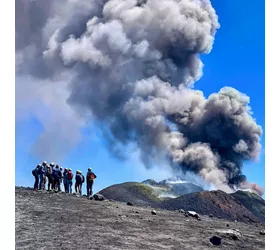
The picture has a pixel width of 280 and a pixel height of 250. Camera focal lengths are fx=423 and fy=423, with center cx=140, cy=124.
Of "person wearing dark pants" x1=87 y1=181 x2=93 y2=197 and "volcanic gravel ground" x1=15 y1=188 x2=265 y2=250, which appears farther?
"person wearing dark pants" x1=87 y1=181 x2=93 y2=197

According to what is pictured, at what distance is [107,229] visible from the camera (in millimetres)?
16047

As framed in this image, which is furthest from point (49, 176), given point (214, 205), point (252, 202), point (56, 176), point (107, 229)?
point (252, 202)

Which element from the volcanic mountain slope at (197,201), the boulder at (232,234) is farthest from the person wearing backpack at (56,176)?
the boulder at (232,234)

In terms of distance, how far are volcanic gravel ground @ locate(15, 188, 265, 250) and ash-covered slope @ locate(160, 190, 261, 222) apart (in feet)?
21.1

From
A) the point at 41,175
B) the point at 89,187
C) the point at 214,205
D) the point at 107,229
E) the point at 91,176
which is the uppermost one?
the point at 41,175

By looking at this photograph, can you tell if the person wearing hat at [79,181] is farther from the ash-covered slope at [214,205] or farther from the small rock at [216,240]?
the small rock at [216,240]

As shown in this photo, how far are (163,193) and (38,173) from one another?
12.1 m

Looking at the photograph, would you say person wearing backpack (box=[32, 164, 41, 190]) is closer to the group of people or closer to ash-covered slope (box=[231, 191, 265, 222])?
the group of people

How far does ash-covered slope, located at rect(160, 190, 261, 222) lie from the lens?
87.0 ft

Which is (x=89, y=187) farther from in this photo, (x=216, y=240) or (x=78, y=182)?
(x=216, y=240)

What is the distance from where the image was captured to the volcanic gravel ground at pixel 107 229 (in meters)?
14.8

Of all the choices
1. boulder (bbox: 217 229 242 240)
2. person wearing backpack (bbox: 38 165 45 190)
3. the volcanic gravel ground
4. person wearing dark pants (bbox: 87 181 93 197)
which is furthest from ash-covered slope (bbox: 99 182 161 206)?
boulder (bbox: 217 229 242 240)

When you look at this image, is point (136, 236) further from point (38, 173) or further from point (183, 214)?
point (38, 173)

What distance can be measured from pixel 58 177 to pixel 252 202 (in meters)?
16.3
